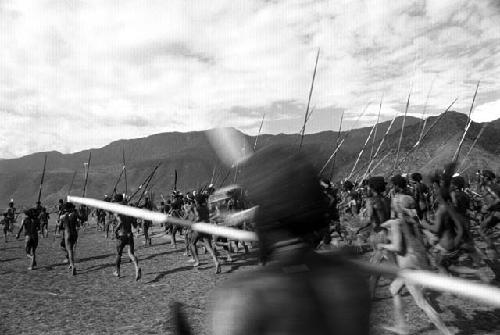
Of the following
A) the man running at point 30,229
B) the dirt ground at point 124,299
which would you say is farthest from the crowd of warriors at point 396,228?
the dirt ground at point 124,299

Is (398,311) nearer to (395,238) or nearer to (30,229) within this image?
(395,238)

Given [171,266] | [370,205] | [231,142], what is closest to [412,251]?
[370,205]

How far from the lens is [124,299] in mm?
9867

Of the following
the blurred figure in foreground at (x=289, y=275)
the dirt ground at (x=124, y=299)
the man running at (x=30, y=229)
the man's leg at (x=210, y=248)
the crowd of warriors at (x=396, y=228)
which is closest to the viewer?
the blurred figure in foreground at (x=289, y=275)

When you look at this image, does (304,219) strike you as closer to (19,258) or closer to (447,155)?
(19,258)

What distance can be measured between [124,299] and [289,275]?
31.2 ft

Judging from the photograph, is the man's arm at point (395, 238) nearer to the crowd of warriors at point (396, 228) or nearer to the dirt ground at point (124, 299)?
the crowd of warriors at point (396, 228)

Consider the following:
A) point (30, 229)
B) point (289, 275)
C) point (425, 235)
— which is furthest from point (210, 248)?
point (289, 275)

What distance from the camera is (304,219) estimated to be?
1529mm

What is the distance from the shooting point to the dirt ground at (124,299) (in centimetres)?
731

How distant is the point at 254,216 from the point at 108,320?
7.80m

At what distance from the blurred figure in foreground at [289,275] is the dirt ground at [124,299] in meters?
2.55

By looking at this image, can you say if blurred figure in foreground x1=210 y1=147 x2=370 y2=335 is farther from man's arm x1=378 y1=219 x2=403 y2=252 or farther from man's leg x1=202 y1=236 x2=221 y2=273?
man's leg x1=202 y1=236 x2=221 y2=273

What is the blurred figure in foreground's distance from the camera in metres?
1.25
